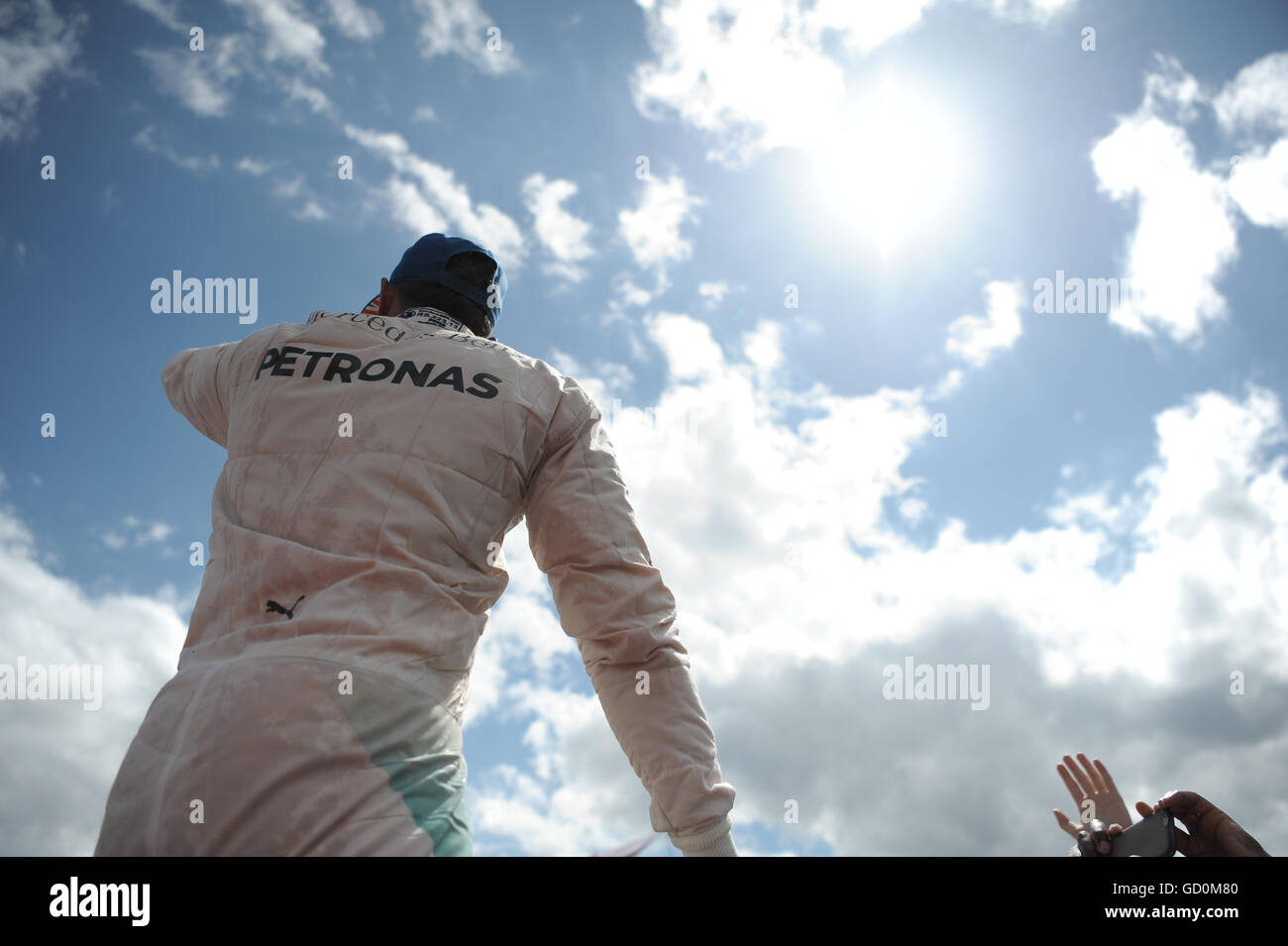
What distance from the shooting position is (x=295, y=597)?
1846mm

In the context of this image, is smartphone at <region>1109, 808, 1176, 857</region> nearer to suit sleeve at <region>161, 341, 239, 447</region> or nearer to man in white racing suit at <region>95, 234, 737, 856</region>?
man in white racing suit at <region>95, 234, 737, 856</region>

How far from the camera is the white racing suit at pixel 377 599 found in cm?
159

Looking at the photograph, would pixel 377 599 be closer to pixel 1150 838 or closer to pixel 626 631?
pixel 626 631

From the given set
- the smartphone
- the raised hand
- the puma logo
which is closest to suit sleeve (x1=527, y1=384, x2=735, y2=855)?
the puma logo

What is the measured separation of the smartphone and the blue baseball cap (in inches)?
126

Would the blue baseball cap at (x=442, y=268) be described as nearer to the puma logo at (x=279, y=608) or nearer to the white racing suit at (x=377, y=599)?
the white racing suit at (x=377, y=599)

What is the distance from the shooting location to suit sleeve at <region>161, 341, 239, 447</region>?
2.69 m

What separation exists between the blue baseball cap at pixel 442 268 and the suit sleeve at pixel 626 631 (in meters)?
0.86
